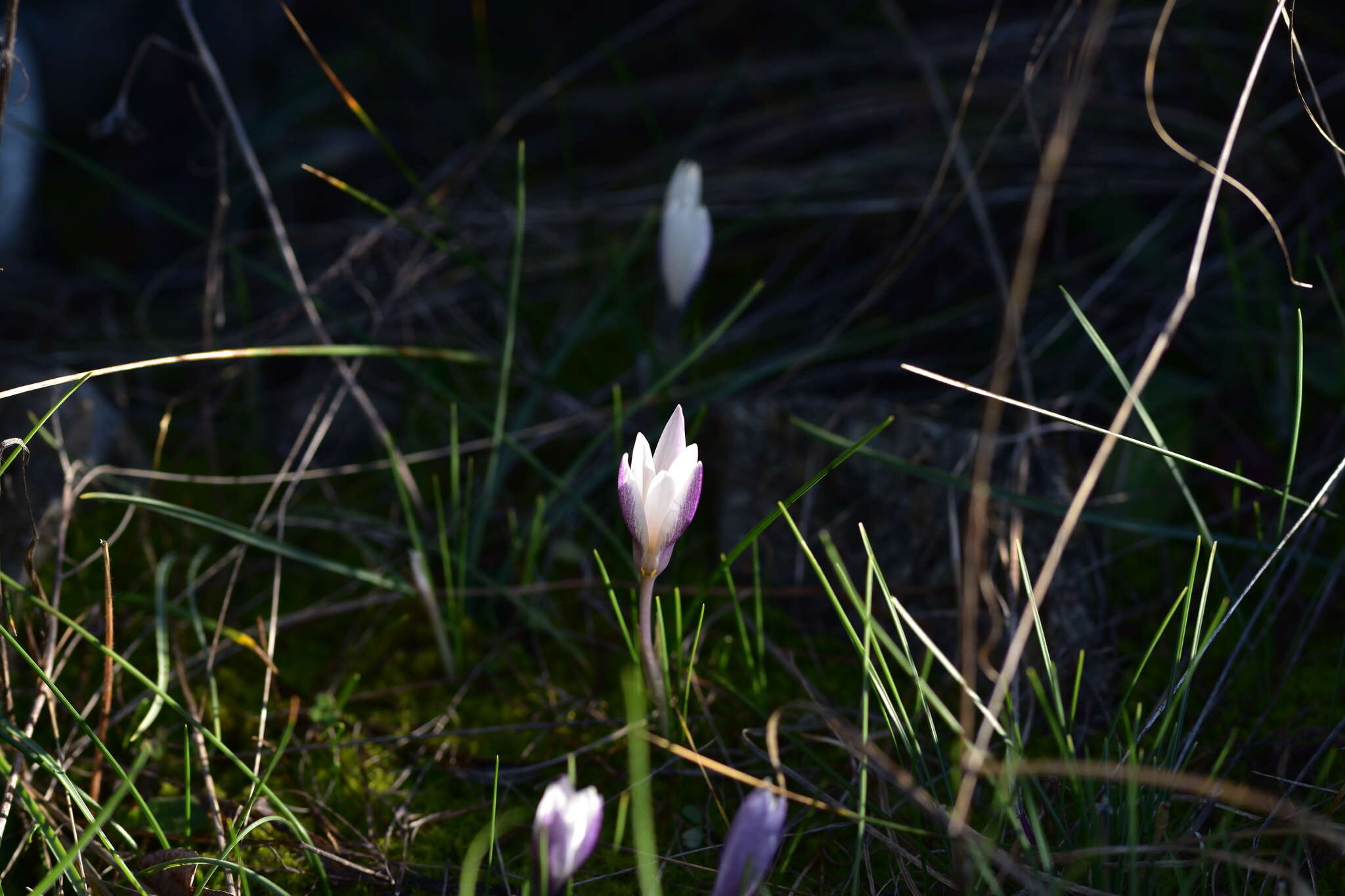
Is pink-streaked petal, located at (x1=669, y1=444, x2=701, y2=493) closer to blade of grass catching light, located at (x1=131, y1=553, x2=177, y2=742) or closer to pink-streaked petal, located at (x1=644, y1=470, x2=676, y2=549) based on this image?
pink-streaked petal, located at (x1=644, y1=470, x2=676, y2=549)

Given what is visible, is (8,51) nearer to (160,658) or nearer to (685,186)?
(160,658)

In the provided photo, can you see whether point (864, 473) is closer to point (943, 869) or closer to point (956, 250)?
point (943, 869)

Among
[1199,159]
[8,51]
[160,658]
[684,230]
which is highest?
[8,51]

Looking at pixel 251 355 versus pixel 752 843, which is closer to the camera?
pixel 752 843

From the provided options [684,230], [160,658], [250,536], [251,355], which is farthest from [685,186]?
[160,658]

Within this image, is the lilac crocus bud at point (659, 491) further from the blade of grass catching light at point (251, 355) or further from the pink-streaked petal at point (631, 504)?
the blade of grass catching light at point (251, 355)

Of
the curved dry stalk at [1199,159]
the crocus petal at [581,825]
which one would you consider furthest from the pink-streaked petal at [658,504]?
the curved dry stalk at [1199,159]
